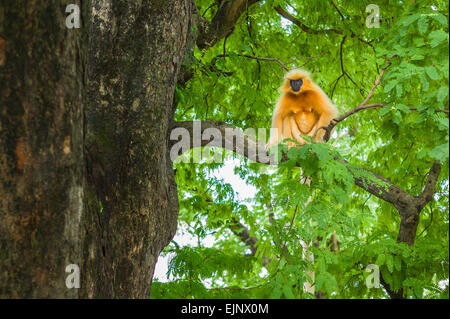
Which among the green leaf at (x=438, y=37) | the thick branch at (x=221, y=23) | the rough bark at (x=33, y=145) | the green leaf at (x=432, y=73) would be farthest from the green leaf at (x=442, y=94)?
the thick branch at (x=221, y=23)

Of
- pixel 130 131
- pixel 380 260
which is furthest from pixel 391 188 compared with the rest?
pixel 130 131

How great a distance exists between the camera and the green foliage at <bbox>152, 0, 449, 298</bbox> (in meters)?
2.76

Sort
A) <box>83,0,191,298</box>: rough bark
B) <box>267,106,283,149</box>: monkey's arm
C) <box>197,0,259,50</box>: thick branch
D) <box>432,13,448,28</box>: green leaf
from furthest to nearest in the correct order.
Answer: <box>267,106,283,149</box>: monkey's arm → <box>197,0,259,50</box>: thick branch → <box>83,0,191,298</box>: rough bark → <box>432,13,448,28</box>: green leaf

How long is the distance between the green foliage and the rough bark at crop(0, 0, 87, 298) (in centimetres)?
122

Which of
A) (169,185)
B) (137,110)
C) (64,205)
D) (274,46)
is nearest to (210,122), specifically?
(169,185)

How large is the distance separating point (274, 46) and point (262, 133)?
1221 mm

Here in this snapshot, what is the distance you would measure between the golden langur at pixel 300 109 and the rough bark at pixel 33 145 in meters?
3.25

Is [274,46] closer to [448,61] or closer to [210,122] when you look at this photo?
[210,122]

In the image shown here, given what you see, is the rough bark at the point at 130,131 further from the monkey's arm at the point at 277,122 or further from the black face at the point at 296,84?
the monkey's arm at the point at 277,122

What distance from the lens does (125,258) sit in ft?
9.78

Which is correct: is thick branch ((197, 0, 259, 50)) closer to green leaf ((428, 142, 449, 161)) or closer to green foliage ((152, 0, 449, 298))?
green foliage ((152, 0, 449, 298))

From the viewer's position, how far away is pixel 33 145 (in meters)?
2.25

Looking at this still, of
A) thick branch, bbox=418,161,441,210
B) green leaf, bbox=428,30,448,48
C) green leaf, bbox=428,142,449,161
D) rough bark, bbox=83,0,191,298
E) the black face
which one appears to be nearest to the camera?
green leaf, bbox=428,142,449,161

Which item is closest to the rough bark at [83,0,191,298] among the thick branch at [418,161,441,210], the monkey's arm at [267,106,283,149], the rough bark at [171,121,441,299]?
the rough bark at [171,121,441,299]
